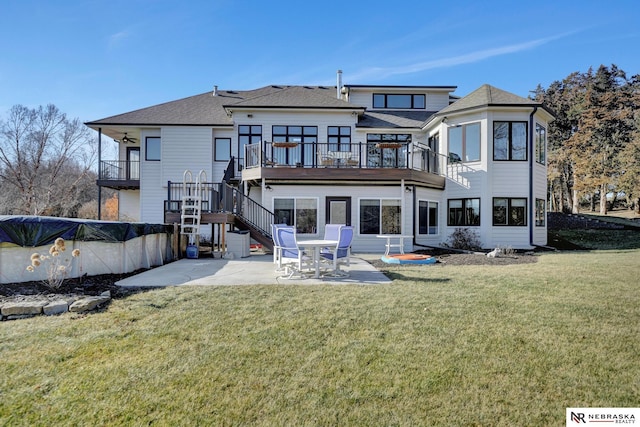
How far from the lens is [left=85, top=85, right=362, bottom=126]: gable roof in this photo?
17.2m

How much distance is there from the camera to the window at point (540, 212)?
609 inches

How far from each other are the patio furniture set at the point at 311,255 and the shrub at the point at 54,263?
4179mm

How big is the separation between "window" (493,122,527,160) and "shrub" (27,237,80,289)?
15.3 m

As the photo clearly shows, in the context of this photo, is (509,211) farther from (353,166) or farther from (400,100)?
(400,100)

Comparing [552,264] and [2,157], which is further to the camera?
[2,157]

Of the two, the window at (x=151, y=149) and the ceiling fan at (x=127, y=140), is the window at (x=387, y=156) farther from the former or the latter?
the ceiling fan at (x=127, y=140)

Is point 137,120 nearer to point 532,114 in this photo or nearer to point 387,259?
point 387,259

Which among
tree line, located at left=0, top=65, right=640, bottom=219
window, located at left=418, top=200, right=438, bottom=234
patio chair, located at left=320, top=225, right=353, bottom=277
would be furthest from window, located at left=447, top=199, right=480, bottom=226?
tree line, located at left=0, top=65, right=640, bottom=219

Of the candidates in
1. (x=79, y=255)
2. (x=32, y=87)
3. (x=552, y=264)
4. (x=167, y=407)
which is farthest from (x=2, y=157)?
(x=552, y=264)

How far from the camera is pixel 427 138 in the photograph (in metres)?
18.3

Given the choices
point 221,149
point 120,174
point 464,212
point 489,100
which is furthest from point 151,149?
point 489,100

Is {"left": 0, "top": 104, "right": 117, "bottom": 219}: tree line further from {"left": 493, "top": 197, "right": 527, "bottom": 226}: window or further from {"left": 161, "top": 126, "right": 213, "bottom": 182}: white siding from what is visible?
{"left": 493, "top": 197, "right": 527, "bottom": 226}: window

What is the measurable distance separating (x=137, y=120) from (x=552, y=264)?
19.2 meters

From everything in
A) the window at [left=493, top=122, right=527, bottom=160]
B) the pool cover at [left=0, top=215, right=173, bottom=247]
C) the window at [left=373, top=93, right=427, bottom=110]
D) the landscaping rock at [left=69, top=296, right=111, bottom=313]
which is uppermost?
the window at [left=373, top=93, right=427, bottom=110]
